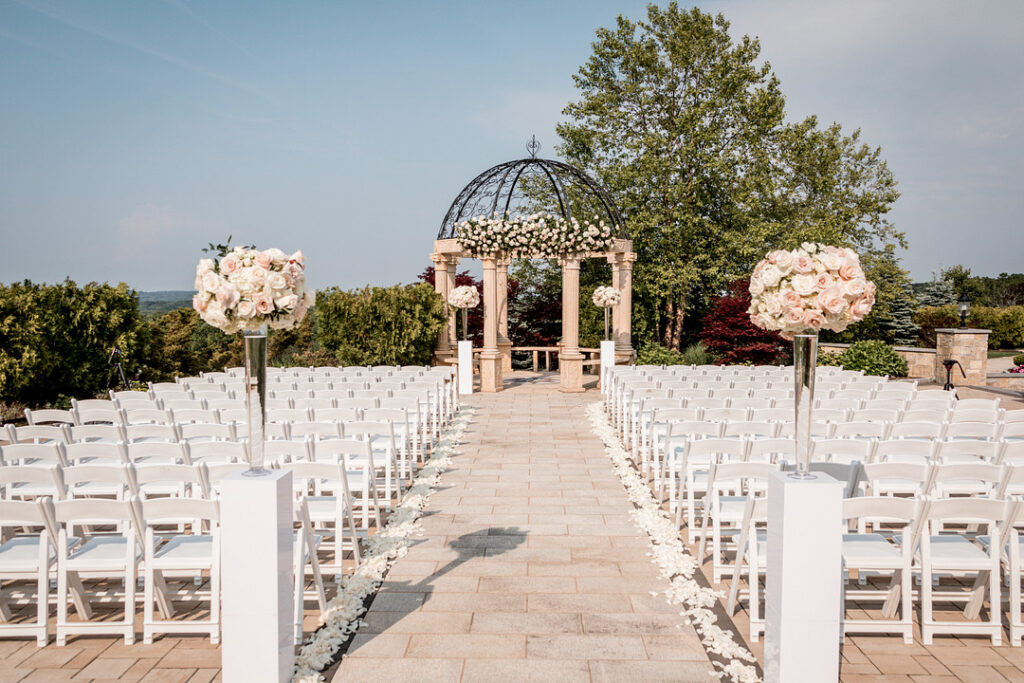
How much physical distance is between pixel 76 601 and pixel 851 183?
98.3 ft

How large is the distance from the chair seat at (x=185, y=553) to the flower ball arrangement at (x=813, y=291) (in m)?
3.44

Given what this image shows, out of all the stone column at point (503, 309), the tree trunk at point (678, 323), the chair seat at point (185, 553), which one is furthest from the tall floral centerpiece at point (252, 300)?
the tree trunk at point (678, 323)

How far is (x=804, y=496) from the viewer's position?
325cm

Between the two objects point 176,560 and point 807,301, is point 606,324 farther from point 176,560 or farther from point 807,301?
point 176,560

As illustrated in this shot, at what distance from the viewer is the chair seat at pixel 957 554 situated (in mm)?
3830

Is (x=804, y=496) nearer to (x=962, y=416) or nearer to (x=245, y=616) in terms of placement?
(x=245, y=616)

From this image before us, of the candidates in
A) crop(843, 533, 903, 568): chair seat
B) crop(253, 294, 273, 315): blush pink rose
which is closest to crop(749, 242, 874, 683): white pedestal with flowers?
crop(843, 533, 903, 568): chair seat

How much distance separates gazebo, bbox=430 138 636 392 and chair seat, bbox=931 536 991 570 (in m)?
11.3

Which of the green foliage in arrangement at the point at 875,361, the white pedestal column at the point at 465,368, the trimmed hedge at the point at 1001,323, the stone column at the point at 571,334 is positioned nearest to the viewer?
the white pedestal column at the point at 465,368

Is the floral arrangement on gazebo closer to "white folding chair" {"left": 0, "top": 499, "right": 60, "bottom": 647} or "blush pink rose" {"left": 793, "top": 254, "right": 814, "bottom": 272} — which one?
"blush pink rose" {"left": 793, "top": 254, "right": 814, "bottom": 272}

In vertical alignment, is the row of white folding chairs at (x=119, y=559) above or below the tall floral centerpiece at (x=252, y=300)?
below

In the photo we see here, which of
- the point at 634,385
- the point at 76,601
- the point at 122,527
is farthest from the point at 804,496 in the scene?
the point at 634,385

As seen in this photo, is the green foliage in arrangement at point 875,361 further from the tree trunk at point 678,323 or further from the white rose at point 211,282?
the white rose at point 211,282

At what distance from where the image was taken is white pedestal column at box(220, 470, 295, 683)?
3311 mm
